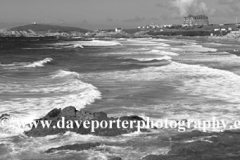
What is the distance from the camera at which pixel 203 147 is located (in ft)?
43.9

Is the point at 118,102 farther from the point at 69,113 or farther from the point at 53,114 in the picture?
the point at 53,114

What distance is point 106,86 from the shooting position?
98.0 feet

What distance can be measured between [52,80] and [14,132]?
683 inches

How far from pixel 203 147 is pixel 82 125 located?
5753 millimetres

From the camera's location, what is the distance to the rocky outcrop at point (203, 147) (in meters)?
12.4

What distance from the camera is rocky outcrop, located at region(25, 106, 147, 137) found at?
15945mm

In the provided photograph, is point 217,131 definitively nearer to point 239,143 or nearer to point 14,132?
point 239,143

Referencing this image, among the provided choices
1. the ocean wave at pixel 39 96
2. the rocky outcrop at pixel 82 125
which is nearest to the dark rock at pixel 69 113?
the rocky outcrop at pixel 82 125

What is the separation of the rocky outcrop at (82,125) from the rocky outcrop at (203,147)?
250 cm

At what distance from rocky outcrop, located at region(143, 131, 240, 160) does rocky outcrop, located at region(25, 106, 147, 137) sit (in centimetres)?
250

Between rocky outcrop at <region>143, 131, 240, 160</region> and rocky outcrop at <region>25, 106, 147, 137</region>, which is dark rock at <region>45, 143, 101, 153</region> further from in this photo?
rocky outcrop at <region>143, 131, 240, 160</region>

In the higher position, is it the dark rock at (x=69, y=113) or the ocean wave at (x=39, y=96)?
the dark rock at (x=69, y=113)

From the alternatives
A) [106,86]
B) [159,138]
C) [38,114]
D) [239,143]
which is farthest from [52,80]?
[239,143]

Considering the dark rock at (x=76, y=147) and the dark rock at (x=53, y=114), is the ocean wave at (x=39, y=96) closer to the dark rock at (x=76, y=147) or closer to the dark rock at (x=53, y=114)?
the dark rock at (x=53, y=114)
